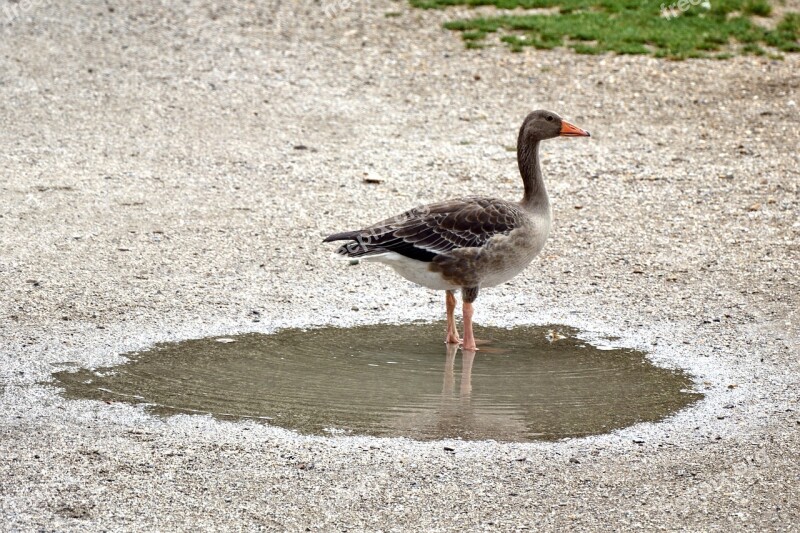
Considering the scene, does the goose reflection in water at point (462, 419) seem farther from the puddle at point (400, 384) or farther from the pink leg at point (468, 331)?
the pink leg at point (468, 331)

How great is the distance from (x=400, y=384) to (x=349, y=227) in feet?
11.7

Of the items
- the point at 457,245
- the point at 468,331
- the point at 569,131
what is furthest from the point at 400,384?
the point at 569,131

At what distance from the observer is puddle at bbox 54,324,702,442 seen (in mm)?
7359

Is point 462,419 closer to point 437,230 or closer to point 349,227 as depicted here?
point 437,230

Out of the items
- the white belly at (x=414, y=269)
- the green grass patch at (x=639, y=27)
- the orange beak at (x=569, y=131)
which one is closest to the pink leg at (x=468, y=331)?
the white belly at (x=414, y=269)

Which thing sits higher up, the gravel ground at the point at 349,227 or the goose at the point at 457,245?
the goose at the point at 457,245

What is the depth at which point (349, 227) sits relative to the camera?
11.3m

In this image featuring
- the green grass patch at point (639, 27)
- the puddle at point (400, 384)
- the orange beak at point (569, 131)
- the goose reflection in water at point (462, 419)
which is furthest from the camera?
the green grass patch at point (639, 27)

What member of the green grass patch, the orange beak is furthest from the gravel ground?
the orange beak

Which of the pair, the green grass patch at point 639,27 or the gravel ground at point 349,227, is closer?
the gravel ground at point 349,227

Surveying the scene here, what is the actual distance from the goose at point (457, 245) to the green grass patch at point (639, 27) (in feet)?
28.9

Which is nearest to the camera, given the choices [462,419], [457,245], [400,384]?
[462,419]

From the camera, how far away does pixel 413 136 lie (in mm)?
14180

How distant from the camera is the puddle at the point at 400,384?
736cm
